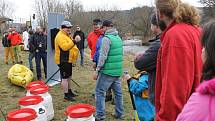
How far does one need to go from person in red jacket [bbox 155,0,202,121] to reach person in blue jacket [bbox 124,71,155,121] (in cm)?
124

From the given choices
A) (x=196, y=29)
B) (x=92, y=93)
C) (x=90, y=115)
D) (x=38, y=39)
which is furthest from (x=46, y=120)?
(x=38, y=39)

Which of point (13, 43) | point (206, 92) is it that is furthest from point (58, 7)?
point (206, 92)

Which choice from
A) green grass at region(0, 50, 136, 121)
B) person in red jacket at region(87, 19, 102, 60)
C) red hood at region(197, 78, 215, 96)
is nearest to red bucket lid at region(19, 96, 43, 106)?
green grass at region(0, 50, 136, 121)

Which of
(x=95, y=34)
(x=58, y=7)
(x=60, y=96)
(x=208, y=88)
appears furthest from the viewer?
(x=58, y=7)

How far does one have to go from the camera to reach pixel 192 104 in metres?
1.49

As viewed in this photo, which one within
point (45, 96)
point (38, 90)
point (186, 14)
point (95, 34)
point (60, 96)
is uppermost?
point (186, 14)

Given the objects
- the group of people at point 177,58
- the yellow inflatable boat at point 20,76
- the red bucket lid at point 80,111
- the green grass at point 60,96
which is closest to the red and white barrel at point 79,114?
the red bucket lid at point 80,111

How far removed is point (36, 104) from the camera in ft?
16.6

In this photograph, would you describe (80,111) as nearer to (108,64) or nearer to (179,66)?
(108,64)

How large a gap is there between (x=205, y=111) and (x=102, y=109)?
4.06 m

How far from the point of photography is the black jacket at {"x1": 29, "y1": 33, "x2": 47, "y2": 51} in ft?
31.8

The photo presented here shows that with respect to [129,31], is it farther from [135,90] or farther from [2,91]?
[135,90]

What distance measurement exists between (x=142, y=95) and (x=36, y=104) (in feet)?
6.47

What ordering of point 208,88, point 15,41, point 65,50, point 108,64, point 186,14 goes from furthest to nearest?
point 15,41 < point 65,50 < point 108,64 < point 186,14 < point 208,88
